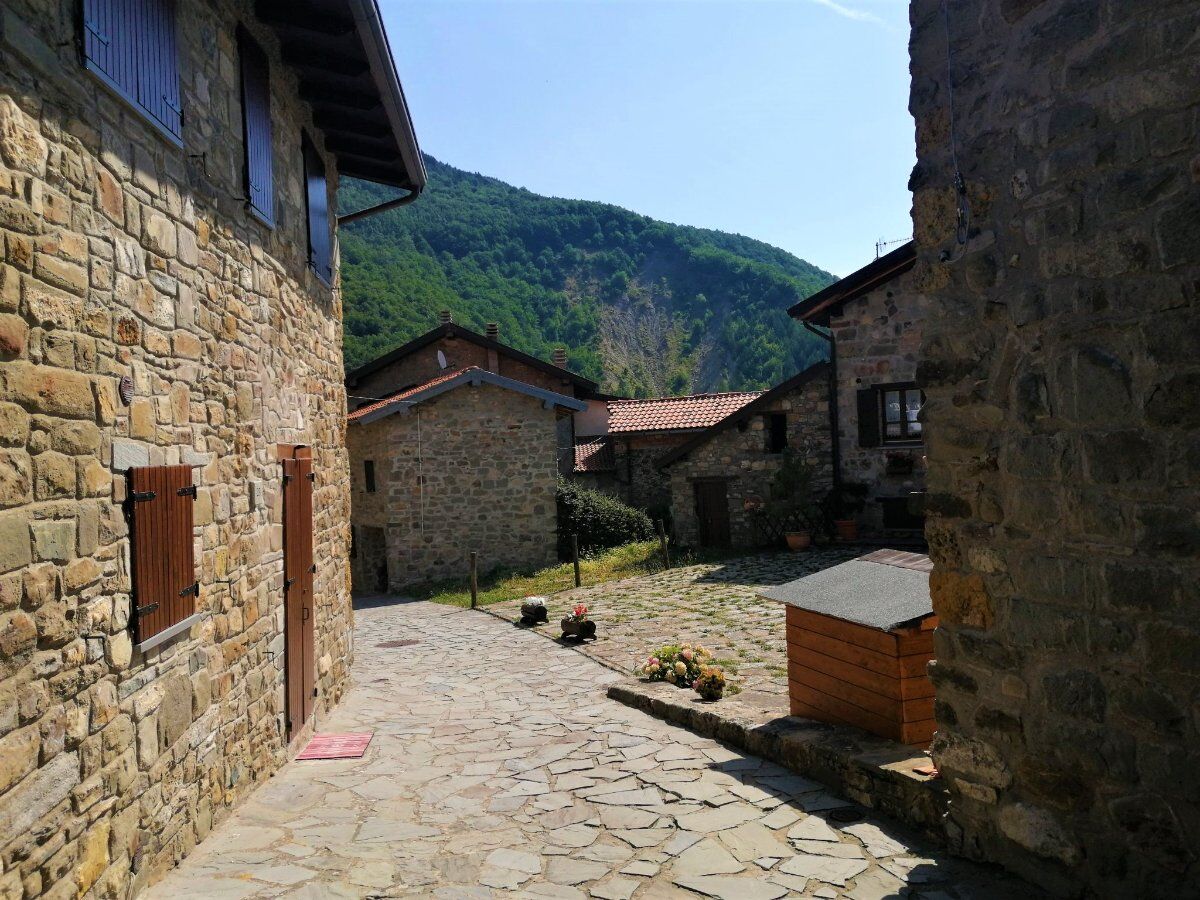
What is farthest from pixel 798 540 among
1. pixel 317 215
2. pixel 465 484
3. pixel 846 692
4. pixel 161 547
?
pixel 161 547

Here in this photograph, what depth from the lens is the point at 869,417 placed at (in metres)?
16.2

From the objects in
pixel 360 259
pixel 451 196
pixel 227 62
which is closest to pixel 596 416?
pixel 227 62

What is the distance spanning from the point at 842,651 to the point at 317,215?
19.0 ft

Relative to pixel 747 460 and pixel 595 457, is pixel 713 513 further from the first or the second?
pixel 595 457

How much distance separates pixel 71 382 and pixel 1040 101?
3.95 meters

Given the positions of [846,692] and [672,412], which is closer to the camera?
[846,692]

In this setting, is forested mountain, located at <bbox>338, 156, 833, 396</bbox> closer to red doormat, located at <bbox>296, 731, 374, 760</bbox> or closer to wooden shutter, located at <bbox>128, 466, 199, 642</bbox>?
red doormat, located at <bbox>296, 731, 374, 760</bbox>

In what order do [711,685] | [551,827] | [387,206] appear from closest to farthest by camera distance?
1. [551,827]
2. [711,685]
3. [387,206]

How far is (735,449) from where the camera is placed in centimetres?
1825

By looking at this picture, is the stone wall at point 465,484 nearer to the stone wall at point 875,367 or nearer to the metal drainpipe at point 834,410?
the metal drainpipe at point 834,410

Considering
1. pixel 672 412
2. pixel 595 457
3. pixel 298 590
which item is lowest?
pixel 298 590

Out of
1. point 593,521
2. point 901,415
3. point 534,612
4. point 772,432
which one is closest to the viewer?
point 534,612

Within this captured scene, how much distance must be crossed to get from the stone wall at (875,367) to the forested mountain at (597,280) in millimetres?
31378

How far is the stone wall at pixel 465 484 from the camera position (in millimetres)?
17906
